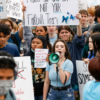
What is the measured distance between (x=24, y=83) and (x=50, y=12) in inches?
56.2

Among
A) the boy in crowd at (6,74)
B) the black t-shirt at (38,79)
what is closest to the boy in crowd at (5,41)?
the black t-shirt at (38,79)

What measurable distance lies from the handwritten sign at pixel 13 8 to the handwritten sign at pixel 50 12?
0.51m

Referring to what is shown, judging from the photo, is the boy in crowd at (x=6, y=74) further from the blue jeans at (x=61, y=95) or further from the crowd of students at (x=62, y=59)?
the blue jeans at (x=61, y=95)

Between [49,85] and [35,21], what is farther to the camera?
[35,21]

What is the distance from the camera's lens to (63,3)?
12.5 ft

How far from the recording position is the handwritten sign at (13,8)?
4207mm

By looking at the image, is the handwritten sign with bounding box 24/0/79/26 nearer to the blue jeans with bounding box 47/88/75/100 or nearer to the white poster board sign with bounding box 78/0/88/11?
the blue jeans with bounding box 47/88/75/100

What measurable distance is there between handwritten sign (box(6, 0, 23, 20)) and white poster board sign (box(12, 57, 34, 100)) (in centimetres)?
141

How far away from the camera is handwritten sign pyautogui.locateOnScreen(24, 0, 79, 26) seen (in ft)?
12.4

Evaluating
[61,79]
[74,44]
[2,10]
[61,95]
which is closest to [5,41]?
[2,10]

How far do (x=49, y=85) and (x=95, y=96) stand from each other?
1424 millimetres

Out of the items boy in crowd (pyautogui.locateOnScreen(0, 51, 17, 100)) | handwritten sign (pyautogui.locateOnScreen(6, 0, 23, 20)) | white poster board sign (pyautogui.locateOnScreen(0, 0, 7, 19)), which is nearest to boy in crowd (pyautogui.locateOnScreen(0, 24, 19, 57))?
white poster board sign (pyautogui.locateOnScreen(0, 0, 7, 19))

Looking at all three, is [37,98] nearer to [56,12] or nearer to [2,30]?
[2,30]

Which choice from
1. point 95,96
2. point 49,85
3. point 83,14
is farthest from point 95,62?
point 83,14
